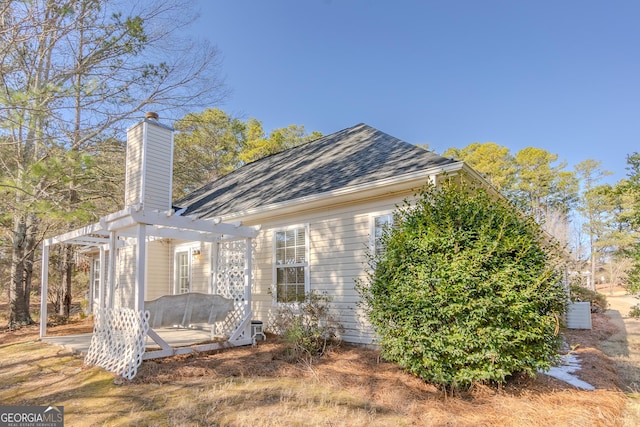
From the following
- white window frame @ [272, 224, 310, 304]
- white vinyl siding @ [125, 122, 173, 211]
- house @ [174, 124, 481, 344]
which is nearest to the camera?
house @ [174, 124, 481, 344]

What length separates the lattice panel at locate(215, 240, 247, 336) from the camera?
7320mm

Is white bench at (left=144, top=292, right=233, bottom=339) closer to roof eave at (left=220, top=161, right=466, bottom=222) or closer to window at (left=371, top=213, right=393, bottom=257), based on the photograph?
roof eave at (left=220, top=161, right=466, bottom=222)

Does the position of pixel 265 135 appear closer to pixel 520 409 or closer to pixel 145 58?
pixel 145 58

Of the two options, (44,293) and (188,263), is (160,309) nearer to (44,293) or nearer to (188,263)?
(44,293)

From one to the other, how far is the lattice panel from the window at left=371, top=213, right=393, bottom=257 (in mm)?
2744

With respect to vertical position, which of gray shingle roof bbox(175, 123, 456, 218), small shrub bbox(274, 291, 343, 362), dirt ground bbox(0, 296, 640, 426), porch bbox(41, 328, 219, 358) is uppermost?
gray shingle roof bbox(175, 123, 456, 218)

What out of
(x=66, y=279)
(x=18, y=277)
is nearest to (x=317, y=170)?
(x=18, y=277)

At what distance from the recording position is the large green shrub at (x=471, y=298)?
3.98 metres

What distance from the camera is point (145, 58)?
8602mm

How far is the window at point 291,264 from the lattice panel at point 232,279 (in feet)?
2.61

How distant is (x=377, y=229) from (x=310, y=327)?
210cm

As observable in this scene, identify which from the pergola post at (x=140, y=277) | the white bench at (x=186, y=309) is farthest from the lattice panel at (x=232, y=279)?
the pergola post at (x=140, y=277)

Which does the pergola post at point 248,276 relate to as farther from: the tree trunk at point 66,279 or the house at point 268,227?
the tree trunk at point 66,279

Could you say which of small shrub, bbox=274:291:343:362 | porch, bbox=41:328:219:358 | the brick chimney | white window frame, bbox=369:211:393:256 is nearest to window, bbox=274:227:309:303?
small shrub, bbox=274:291:343:362
